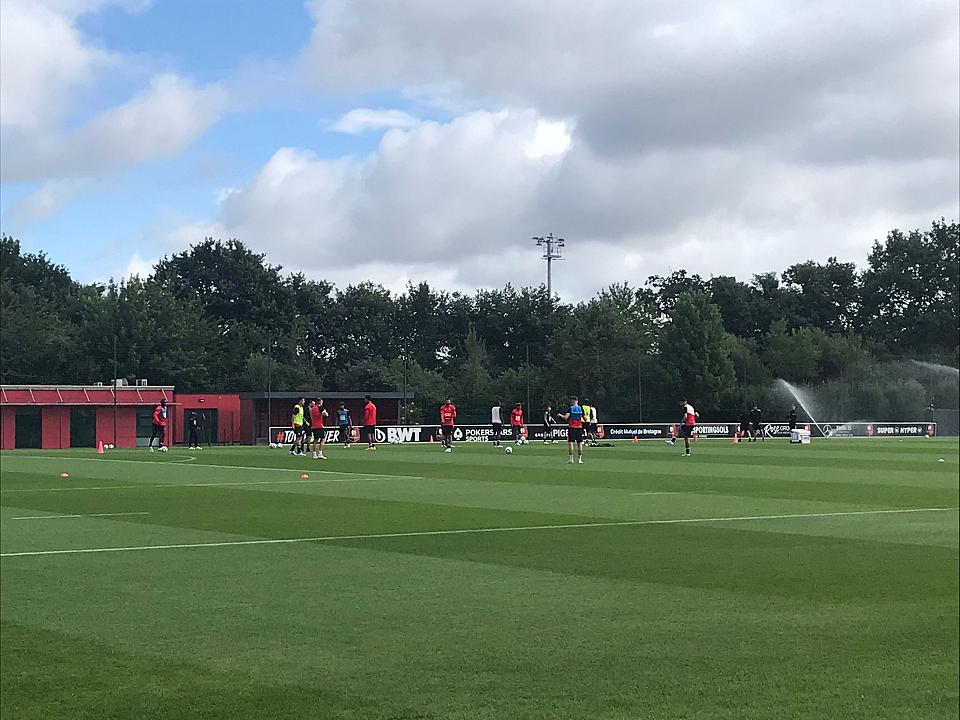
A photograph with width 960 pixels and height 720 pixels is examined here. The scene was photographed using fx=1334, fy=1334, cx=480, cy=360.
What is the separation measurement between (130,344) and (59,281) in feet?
80.0

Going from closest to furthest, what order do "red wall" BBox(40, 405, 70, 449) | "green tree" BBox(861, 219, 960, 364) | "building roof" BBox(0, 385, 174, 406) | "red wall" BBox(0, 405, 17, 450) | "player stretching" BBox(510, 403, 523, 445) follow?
"green tree" BBox(861, 219, 960, 364) → "player stretching" BBox(510, 403, 523, 445) → "red wall" BBox(0, 405, 17, 450) → "red wall" BBox(40, 405, 70, 449) → "building roof" BBox(0, 385, 174, 406)

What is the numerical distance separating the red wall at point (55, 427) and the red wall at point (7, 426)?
1.48 m

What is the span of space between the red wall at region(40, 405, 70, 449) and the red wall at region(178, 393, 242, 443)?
6.65 metres

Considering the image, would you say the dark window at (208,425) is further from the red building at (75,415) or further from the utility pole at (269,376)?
the utility pole at (269,376)

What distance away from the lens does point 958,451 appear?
358 cm

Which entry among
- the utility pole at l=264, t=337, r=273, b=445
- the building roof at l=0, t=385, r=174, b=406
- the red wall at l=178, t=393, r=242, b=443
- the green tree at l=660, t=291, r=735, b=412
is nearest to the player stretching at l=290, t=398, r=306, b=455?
the utility pole at l=264, t=337, r=273, b=445

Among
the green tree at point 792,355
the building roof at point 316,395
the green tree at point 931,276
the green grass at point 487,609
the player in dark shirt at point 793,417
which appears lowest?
the green grass at point 487,609

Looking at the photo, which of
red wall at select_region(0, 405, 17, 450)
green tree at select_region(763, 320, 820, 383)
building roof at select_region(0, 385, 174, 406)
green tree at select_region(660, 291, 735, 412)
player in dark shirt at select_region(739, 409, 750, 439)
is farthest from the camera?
green tree at select_region(660, 291, 735, 412)

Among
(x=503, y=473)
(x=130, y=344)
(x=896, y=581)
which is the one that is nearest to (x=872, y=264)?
(x=896, y=581)

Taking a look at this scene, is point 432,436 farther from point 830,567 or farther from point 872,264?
point 872,264

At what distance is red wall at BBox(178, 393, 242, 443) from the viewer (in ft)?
247

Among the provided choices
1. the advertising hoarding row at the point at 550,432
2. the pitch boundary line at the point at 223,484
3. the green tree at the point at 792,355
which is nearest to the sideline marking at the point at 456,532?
the pitch boundary line at the point at 223,484

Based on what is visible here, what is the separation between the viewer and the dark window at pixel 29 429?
2694 inches

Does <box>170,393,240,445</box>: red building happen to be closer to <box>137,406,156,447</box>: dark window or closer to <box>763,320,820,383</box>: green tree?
<box>137,406,156,447</box>: dark window
